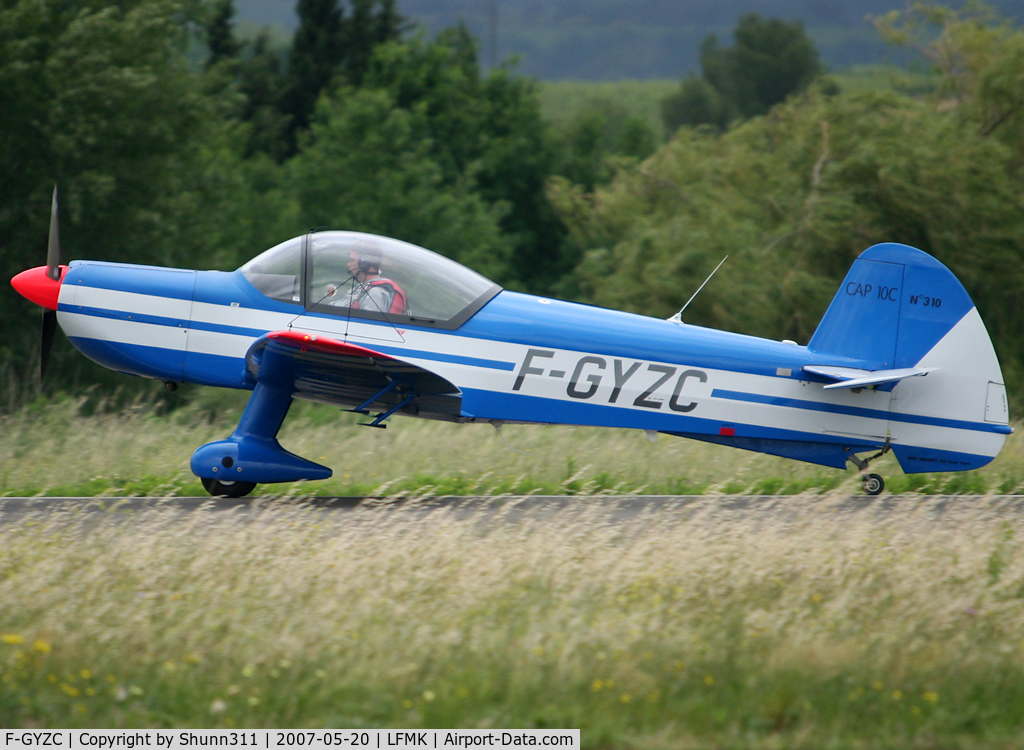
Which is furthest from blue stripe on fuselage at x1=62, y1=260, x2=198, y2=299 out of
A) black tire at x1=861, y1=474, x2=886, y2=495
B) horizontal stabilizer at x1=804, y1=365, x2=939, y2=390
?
black tire at x1=861, y1=474, x2=886, y2=495

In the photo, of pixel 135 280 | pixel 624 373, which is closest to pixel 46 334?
pixel 135 280

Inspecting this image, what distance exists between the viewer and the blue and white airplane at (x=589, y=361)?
7.48 meters

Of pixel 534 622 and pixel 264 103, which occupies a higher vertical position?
pixel 264 103

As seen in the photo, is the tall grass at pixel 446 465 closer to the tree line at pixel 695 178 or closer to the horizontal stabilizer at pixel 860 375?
the horizontal stabilizer at pixel 860 375

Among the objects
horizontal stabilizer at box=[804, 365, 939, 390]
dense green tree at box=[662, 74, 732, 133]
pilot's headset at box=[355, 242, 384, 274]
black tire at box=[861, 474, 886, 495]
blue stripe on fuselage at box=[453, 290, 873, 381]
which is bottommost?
black tire at box=[861, 474, 886, 495]

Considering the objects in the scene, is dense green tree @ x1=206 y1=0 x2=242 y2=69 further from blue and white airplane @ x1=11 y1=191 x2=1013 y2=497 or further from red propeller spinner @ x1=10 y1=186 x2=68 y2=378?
blue and white airplane @ x1=11 y1=191 x2=1013 y2=497

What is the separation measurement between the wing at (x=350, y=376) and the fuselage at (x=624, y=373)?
7.9 inches

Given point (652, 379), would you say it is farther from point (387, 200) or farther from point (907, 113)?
point (387, 200)

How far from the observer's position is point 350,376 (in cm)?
747

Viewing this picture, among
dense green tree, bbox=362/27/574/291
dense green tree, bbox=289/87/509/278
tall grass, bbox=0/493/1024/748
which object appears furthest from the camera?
dense green tree, bbox=362/27/574/291

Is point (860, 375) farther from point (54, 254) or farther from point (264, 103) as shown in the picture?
point (264, 103)

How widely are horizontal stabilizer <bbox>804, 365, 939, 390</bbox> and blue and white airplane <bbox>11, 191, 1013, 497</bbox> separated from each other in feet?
0.06

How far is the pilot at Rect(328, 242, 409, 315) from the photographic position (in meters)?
7.48

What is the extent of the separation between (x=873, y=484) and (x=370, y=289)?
444 cm
